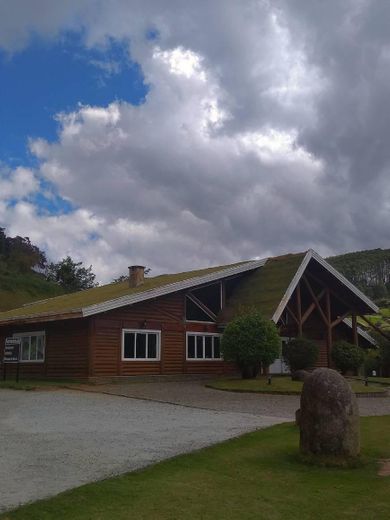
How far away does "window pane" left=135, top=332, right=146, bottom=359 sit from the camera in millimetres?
24141

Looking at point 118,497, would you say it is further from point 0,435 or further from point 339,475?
point 0,435

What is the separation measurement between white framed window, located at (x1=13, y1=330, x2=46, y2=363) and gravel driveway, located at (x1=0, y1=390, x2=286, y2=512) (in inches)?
353

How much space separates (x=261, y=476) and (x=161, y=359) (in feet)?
59.6

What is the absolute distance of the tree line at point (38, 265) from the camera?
235 ft

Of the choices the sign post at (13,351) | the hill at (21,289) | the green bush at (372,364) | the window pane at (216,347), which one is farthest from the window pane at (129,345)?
the hill at (21,289)

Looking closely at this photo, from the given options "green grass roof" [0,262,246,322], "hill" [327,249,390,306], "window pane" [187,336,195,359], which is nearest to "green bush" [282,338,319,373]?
"window pane" [187,336,195,359]

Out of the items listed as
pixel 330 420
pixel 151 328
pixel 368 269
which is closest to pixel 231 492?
pixel 330 420

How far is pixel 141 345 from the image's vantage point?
2439 cm

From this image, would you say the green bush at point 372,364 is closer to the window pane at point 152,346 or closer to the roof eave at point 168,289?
the roof eave at point 168,289

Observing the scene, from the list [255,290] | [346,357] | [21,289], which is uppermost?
[21,289]

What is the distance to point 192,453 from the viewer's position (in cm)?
802

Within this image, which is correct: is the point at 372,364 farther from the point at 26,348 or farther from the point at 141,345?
the point at 26,348

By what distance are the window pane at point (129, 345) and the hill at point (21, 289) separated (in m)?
36.9

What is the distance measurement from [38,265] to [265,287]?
58876 millimetres
